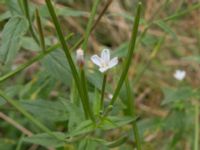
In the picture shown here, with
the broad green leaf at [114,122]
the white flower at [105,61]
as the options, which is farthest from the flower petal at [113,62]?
the broad green leaf at [114,122]

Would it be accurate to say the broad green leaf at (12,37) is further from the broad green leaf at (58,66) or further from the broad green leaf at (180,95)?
the broad green leaf at (180,95)

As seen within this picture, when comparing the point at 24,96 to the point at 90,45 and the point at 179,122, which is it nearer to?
the point at 179,122

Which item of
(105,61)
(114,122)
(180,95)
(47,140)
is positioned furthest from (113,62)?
(180,95)

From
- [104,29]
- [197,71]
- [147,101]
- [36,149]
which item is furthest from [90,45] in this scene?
[36,149]

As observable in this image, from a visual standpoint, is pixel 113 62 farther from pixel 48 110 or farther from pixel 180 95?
pixel 180 95

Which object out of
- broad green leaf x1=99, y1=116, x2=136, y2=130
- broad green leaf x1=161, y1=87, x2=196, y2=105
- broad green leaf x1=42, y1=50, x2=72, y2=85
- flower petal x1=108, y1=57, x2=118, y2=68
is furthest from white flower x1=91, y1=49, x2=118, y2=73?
broad green leaf x1=161, y1=87, x2=196, y2=105
